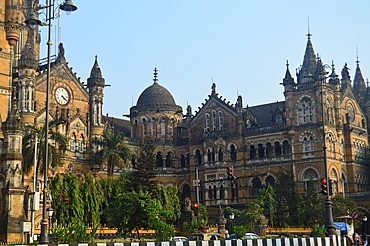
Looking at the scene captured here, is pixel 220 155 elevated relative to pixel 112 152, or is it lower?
elevated

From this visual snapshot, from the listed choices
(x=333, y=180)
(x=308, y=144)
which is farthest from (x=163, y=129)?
(x=333, y=180)

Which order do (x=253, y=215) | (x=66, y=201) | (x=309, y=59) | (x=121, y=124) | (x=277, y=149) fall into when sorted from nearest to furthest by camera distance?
(x=66, y=201)
(x=253, y=215)
(x=277, y=149)
(x=309, y=59)
(x=121, y=124)

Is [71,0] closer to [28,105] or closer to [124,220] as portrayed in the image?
[124,220]

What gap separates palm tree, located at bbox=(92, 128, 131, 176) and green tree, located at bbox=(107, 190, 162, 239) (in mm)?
24167

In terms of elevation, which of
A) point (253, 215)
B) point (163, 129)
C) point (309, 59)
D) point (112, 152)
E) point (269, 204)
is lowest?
point (253, 215)

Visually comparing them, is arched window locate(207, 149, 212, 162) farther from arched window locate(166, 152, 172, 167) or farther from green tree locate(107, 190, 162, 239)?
green tree locate(107, 190, 162, 239)

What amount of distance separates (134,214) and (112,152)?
25.6 meters

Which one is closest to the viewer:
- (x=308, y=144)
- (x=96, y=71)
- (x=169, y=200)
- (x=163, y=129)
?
(x=169, y=200)

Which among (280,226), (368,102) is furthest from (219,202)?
(368,102)

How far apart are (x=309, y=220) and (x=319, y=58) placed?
22.0 meters

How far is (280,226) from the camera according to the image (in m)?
69.2

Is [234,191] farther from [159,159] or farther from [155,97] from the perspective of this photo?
[155,97]

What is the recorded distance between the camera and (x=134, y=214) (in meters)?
48.9

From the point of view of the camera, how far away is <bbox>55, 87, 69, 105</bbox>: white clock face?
75.2 metres
